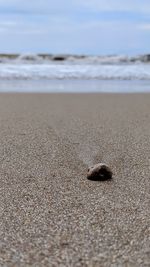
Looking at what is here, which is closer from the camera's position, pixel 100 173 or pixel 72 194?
pixel 72 194

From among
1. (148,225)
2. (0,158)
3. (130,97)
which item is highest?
(148,225)

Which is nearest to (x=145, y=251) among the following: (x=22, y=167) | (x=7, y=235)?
(x=7, y=235)

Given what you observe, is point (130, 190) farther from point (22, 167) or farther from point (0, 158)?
point (0, 158)

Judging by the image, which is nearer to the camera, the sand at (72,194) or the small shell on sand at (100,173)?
the sand at (72,194)
